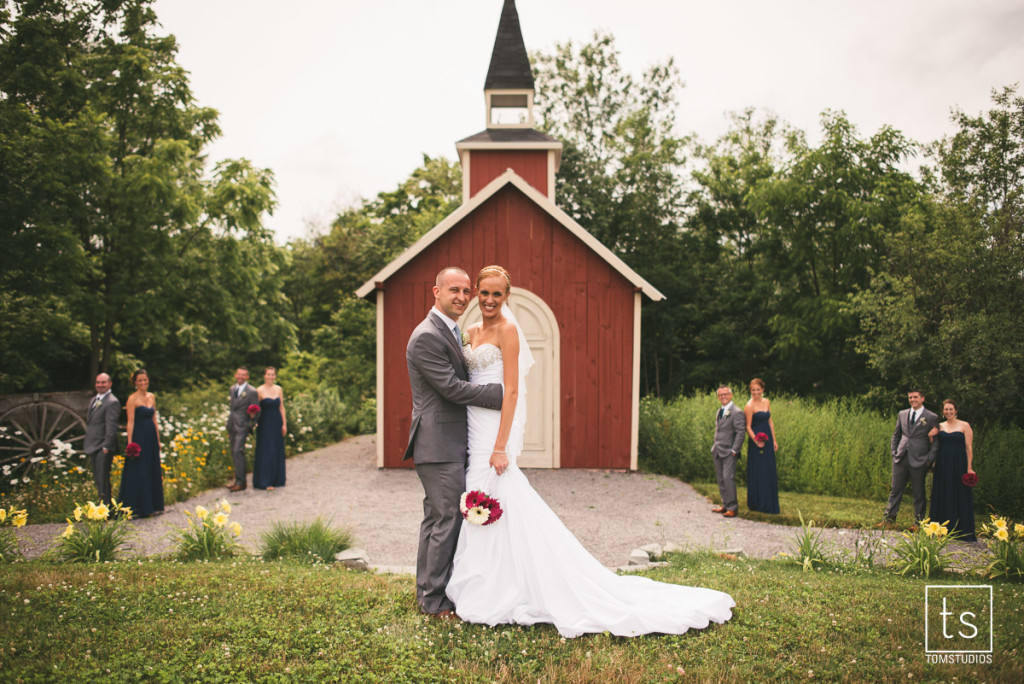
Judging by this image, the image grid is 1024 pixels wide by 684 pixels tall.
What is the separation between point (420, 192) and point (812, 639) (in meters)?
31.8

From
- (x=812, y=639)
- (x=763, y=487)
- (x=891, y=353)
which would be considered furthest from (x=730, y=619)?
(x=891, y=353)

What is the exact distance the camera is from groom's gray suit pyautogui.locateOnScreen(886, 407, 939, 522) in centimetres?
859

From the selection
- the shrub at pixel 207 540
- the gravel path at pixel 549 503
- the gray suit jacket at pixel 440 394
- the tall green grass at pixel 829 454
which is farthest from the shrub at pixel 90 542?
the tall green grass at pixel 829 454

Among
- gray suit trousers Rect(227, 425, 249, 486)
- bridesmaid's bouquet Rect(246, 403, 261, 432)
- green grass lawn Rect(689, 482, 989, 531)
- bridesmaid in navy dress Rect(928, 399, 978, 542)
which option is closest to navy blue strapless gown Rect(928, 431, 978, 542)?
bridesmaid in navy dress Rect(928, 399, 978, 542)

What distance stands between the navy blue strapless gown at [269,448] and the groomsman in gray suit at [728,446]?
693 cm

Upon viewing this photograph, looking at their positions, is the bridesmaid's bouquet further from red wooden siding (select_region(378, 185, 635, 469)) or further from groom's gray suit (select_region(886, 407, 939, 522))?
groom's gray suit (select_region(886, 407, 939, 522))

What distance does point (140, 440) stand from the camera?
871cm

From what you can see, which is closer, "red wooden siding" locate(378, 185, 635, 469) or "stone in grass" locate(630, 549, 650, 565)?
"stone in grass" locate(630, 549, 650, 565)

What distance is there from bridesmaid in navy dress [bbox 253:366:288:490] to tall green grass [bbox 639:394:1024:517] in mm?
6958

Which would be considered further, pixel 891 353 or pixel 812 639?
pixel 891 353

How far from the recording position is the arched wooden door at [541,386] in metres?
12.6

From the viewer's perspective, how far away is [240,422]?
35.8ft

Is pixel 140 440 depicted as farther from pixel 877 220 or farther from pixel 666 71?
pixel 666 71

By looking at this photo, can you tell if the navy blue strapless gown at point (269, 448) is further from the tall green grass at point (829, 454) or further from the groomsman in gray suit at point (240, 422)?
the tall green grass at point (829, 454)
